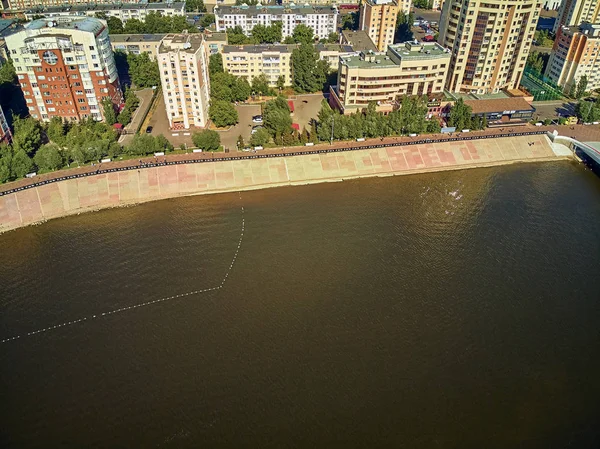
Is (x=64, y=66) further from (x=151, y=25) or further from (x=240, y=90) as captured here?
(x=151, y=25)

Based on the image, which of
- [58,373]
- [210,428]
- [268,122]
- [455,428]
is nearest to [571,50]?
[268,122]

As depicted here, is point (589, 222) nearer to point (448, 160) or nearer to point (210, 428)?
point (448, 160)

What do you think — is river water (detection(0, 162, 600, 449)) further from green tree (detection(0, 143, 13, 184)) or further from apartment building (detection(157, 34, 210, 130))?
apartment building (detection(157, 34, 210, 130))

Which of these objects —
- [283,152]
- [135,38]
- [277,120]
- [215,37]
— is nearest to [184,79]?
[277,120]

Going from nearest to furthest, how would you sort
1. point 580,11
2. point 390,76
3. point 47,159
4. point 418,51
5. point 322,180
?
1. point 47,159
2. point 322,180
3. point 390,76
4. point 418,51
5. point 580,11

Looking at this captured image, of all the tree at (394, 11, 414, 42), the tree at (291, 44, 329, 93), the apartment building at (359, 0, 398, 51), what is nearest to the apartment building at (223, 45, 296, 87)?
the tree at (291, 44, 329, 93)

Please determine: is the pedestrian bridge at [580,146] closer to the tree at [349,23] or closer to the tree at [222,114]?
the tree at [222,114]
